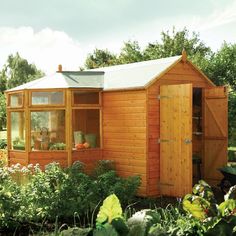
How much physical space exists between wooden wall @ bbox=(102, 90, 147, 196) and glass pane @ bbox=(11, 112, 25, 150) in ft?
6.44

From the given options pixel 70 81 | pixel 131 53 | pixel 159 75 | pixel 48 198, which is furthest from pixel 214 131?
Result: pixel 131 53

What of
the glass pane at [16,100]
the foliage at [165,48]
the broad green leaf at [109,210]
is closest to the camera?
the broad green leaf at [109,210]

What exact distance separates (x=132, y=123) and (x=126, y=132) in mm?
305

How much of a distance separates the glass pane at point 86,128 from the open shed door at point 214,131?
8.82 feet

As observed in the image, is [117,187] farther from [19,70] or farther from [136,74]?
[19,70]

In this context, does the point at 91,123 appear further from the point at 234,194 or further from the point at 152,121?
the point at 234,194

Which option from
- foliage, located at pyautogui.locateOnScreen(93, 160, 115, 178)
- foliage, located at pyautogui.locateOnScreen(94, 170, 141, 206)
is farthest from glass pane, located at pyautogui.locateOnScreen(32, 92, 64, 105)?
foliage, located at pyautogui.locateOnScreen(94, 170, 141, 206)

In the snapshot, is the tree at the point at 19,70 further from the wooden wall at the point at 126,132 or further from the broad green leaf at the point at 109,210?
the broad green leaf at the point at 109,210

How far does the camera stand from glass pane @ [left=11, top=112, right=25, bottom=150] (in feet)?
36.7

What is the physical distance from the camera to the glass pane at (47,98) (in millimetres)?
10828

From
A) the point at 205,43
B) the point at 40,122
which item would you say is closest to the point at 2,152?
the point at 40,122

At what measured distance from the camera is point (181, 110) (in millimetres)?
9984

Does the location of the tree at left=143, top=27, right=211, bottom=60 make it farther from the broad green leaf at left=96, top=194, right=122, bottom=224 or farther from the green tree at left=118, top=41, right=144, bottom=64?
the broad green leaf at left=96, top=194, right=122, bottom=224

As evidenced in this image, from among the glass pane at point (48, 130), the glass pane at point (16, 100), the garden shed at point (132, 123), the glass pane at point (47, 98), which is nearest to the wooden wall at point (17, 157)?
the garden shed at point (132, 123)
